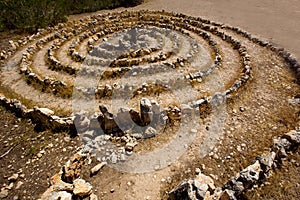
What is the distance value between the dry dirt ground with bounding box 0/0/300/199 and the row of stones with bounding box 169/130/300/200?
30cm

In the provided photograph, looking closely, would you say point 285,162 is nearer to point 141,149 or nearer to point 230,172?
point 230,172

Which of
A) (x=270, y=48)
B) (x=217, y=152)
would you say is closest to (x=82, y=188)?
(x=217, y=152)

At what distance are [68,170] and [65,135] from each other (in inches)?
101

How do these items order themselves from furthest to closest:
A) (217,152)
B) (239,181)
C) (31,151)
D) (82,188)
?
(31,151), (217,152), (239,181), (82,188)

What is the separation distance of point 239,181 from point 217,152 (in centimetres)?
193

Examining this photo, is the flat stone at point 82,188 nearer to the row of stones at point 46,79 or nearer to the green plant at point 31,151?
the green plant at point 31,151

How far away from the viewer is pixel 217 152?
10469 mm

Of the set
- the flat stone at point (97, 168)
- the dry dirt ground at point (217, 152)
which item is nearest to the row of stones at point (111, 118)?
the dry dirt ground at point (217, 152)

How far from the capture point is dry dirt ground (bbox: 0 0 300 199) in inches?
354

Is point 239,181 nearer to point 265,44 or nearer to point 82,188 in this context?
point 82,188

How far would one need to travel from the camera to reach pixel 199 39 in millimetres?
20562

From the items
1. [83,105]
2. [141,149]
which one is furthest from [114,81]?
[141,149]

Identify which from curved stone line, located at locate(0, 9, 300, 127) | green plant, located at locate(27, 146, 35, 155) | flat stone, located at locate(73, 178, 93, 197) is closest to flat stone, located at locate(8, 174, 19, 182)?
green plant, located at locate(27, 146, 35, 155)

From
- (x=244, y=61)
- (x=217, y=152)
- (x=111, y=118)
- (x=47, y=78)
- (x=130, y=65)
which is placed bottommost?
(x=217, y=152)
